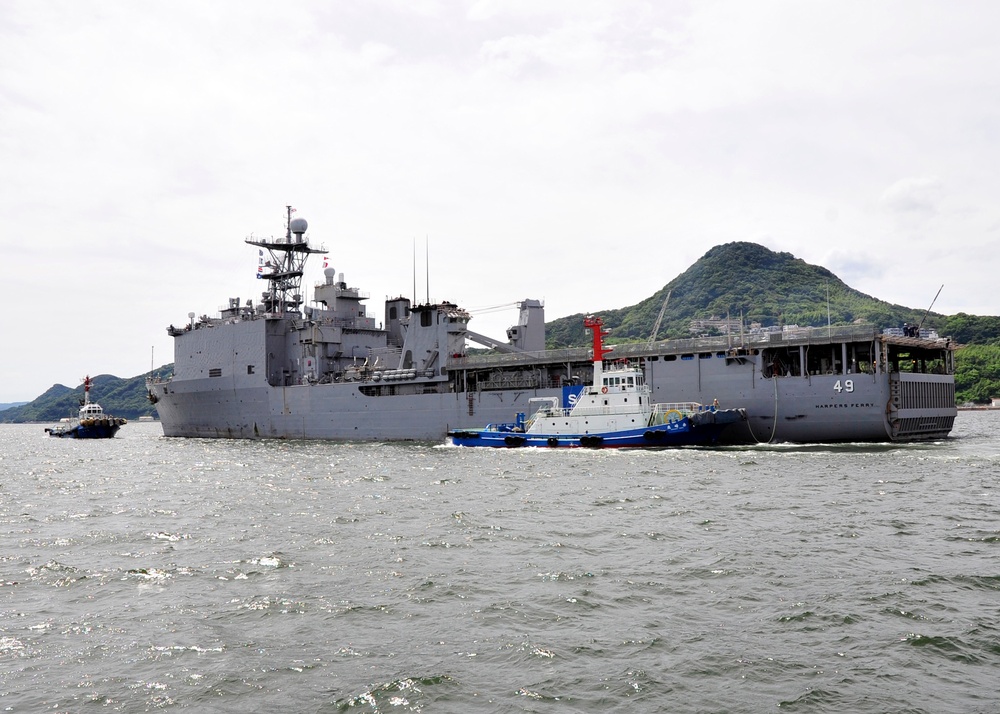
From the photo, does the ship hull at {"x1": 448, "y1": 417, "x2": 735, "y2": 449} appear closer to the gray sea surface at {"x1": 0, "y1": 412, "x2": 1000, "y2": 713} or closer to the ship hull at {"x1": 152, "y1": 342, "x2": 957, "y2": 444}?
the ship hull at {"x1": 152, "y1": 342, "x2": 957, "y2": 444}

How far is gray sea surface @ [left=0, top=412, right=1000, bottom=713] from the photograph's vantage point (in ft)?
31.2

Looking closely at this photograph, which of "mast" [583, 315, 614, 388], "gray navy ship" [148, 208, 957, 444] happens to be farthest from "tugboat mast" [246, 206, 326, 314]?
"mast" [583, 315, 614, 388]

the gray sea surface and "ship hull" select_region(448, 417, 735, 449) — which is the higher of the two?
"ship hull" select_region(448, 417, 735, 449)

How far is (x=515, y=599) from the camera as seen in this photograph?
1323 centimetres

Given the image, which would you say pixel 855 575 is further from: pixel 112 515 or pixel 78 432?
pixel 78 432

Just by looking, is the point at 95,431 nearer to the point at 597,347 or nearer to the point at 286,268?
the point at 286,268

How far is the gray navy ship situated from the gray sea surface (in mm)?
14172

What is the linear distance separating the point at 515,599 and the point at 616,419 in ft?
97.9

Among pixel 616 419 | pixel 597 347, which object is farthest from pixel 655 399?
pixel 597 347

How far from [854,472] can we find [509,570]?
1946 centimetres

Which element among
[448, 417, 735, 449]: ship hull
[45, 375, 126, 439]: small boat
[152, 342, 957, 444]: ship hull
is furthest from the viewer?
[45, 375, 126, 439]: small boat

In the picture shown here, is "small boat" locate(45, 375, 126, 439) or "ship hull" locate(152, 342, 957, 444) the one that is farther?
"small boat" locate(45, 375, 126, 439)

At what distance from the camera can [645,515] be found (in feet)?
68.8

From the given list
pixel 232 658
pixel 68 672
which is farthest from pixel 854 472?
pixel 68 672
